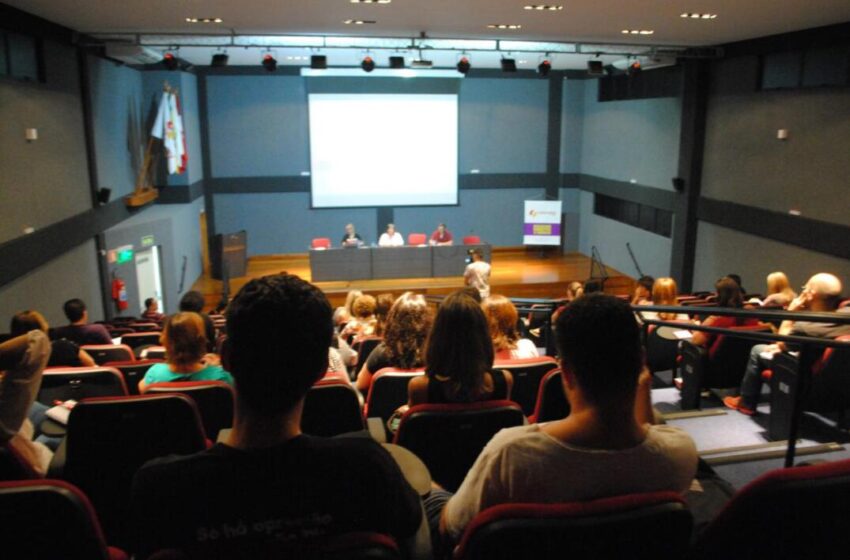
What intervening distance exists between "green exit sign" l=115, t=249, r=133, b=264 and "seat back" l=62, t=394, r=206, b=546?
8323mm

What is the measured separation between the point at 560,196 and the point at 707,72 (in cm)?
575

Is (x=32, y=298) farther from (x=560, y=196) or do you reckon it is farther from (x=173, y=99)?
(x=560, y=196)

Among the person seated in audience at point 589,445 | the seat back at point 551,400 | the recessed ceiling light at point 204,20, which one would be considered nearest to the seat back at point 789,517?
the person seated in audience at point 589,445

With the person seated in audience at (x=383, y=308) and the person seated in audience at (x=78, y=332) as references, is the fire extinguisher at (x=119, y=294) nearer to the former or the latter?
the person seated in audience at (x=78, y=332)

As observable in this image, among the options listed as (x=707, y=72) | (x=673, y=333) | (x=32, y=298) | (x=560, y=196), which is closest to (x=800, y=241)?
(x=707, y=72)

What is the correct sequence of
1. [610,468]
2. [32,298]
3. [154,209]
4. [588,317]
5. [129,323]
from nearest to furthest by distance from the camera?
[610,468] < [588,317] < [32,298] < [129,323] < [154,209]

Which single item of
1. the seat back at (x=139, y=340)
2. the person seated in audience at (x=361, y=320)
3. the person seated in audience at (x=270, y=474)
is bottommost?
the seat back at (x=139, y=340)

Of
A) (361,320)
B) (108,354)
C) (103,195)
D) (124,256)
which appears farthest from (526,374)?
(124,256)

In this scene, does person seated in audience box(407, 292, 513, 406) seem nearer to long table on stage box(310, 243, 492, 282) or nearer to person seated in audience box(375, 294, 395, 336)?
person seated in audience box(375, 294, 395, 336)

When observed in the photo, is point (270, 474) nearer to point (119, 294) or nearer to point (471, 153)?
point (119, 294)

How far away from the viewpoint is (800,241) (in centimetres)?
888

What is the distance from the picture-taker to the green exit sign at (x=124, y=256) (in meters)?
9.91

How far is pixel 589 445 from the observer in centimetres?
145

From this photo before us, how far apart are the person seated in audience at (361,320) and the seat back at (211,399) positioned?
2.56 metres
